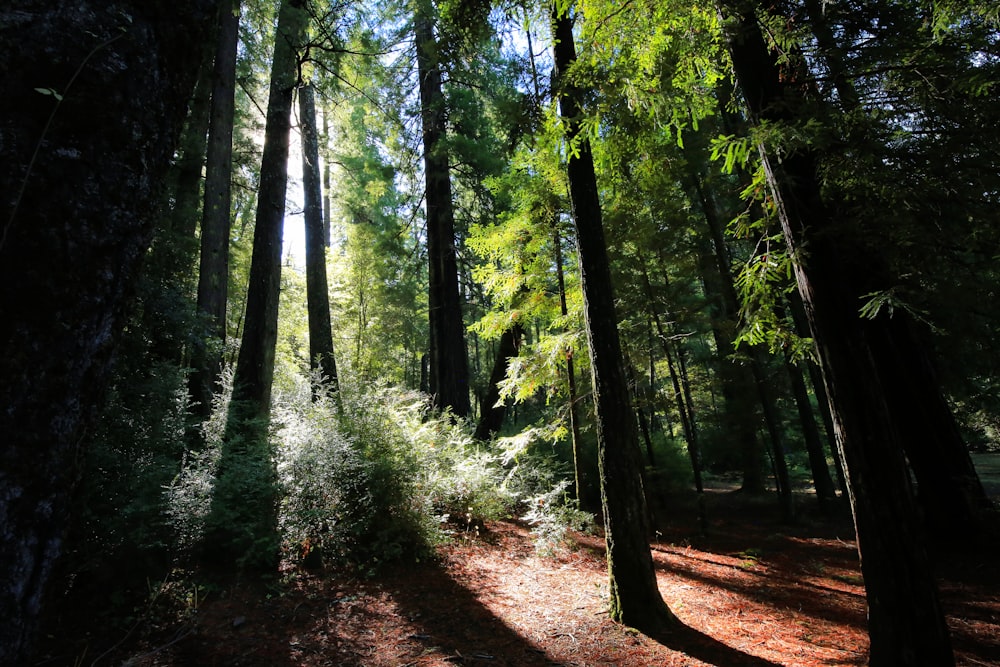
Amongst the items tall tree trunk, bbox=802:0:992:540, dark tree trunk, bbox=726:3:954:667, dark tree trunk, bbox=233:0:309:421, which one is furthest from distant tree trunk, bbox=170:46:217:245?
tall tree trunk, bbox=802:0:992:540

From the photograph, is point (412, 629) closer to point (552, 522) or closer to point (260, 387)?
point (552, 522)

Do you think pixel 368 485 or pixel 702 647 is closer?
pixel 702 647

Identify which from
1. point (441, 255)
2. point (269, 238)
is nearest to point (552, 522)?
point (269, 238)

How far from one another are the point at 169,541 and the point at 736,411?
10709mm

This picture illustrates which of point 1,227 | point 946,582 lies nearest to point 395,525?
point 1,227

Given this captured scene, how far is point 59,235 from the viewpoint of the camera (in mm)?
1340

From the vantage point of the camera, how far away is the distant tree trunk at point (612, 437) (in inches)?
165

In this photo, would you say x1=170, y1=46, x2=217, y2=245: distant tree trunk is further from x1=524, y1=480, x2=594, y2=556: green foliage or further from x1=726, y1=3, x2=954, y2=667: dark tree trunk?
x1=726, y1=3, x2=954, y2=667: dark tree trunk

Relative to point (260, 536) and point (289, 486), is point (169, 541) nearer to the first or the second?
point (260, 536)

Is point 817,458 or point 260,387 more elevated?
point 260,387

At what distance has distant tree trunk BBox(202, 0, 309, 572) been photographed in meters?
4.67

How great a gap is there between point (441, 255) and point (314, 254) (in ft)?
9.80

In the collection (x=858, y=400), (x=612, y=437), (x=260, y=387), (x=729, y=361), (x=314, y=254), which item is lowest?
(x=612, y=437)

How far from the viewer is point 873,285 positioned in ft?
13.6
